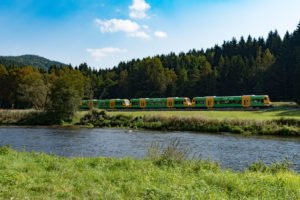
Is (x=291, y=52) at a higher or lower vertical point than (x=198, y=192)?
higher

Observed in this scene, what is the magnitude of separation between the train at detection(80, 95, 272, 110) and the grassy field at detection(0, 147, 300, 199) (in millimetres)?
55289

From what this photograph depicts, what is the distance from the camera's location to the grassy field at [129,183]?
32.0 feet

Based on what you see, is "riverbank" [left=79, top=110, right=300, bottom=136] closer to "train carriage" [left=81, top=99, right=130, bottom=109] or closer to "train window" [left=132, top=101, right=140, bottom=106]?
"train window" [left=132, top=101, right=140, bottom=106]

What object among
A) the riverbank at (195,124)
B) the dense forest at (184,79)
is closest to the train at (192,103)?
the dense forest at (184,79)

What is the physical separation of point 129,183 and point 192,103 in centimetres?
6639

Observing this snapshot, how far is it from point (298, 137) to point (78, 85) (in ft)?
144

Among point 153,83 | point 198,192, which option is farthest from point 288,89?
point 198,192

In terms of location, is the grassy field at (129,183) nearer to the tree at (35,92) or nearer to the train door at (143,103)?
the tree at (35,92)

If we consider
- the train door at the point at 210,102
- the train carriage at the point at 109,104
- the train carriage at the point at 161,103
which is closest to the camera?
the train door at the point at 210,102

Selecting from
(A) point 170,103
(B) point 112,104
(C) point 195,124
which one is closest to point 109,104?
(B) point 112,104

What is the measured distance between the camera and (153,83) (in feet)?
366

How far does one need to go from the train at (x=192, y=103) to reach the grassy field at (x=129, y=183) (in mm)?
55289

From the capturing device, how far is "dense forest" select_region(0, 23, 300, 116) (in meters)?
73.7

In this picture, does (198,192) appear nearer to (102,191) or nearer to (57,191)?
(102,191)
